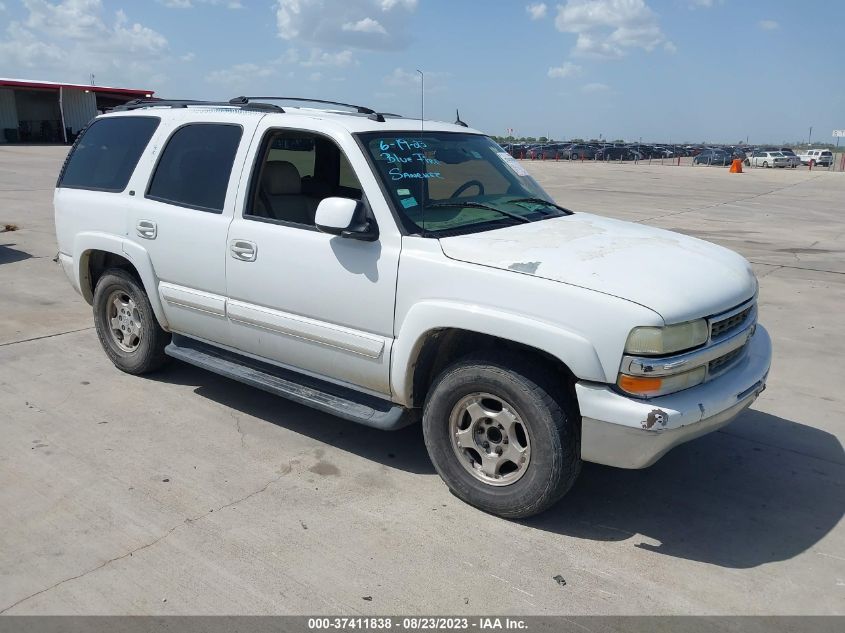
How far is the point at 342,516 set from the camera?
3721 mm

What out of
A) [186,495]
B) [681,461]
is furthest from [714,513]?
[186,495]

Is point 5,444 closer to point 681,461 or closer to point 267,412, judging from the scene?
point 267,412

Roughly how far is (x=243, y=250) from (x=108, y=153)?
72.8 inches

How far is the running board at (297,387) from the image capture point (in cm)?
403

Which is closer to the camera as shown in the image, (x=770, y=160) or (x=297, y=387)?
(x=297, y=387)

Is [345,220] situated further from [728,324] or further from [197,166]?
[728,324]

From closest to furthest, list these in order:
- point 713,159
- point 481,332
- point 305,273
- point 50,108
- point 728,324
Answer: point 481,332
point 728,324
point 305,273
point 50,108
point 713,159

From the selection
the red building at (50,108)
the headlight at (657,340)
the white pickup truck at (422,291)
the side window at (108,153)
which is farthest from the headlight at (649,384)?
the red building at (50,108)

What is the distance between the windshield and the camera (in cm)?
405

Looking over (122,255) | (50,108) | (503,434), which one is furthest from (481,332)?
(50,108)

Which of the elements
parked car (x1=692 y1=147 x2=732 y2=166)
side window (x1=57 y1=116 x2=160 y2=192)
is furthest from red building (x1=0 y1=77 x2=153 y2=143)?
side window (x1=57 y1=116 x2=160 y2=192)

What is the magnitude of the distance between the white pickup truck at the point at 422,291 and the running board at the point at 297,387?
0.05 ft

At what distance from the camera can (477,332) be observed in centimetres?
364

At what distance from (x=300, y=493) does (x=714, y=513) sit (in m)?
2.16
